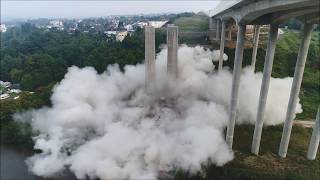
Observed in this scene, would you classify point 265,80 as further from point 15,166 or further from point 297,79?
point 15,166

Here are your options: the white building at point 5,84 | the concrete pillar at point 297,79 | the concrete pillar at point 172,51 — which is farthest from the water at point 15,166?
the white building at point 5,84

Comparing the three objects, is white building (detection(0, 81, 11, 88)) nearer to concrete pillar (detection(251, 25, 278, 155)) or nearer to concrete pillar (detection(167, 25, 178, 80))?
concrete pillar (detection(167, 25, 178, 80))

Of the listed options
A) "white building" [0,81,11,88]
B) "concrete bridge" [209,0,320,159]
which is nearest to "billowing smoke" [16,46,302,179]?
"concrete bridge" [209,0,320,159]

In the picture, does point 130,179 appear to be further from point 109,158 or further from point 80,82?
point 80,82

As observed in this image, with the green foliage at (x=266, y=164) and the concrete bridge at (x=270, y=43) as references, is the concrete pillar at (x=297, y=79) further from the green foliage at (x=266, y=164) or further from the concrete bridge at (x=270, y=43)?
the green foliage at (x=266, y=164)

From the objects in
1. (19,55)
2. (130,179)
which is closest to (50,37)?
(19,55)
